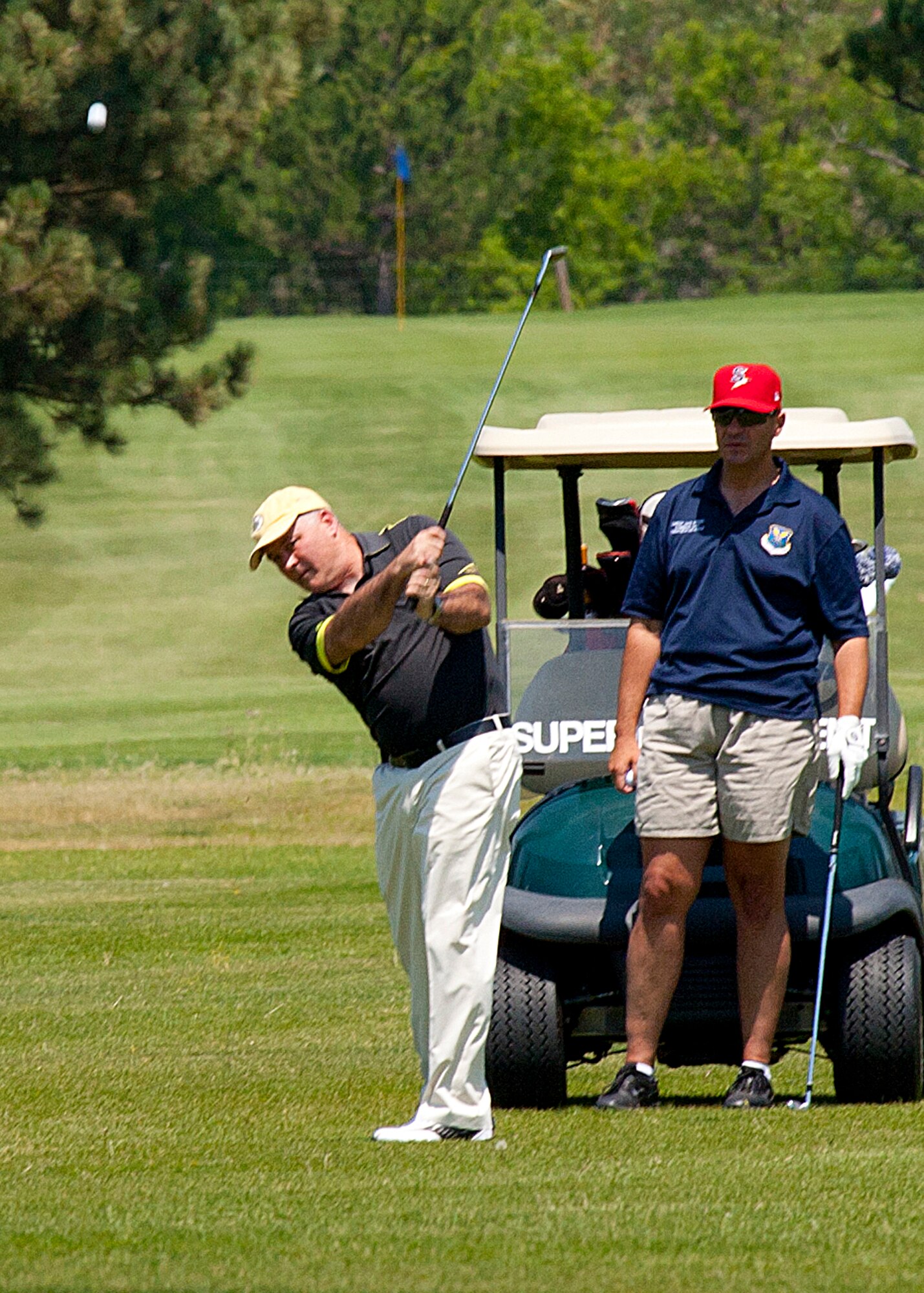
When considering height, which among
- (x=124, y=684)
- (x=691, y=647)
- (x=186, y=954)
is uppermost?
(x=691, y=647)

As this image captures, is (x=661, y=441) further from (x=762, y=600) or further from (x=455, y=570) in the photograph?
(x=455, y=570)

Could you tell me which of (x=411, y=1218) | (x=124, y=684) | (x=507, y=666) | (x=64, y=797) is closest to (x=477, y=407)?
(x=124, y=684)

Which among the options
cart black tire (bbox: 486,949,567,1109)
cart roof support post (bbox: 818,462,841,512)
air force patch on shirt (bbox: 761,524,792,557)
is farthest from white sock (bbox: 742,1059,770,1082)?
cart roof support post (bbox: 818,462,841,512)

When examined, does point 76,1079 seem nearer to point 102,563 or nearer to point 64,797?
point 64,797

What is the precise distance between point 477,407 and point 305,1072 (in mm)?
28147

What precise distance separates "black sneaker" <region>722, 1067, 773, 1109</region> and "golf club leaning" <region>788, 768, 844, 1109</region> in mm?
72

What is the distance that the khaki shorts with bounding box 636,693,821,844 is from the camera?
487 cm

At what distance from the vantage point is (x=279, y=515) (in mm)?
4727

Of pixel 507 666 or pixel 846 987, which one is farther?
pixel 507 666

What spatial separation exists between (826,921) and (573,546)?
2.35 metres

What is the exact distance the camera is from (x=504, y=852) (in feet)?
15.8

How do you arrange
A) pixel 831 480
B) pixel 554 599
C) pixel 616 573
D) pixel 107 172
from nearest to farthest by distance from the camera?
1. pixel 616 573
2. pixel 831 480
3. pixel 554 599
4. pixel 107 172

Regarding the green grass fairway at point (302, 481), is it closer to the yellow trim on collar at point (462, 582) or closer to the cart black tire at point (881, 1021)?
the cart black tire at point (881, 1021)

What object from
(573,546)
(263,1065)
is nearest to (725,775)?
→ (263,1065)
